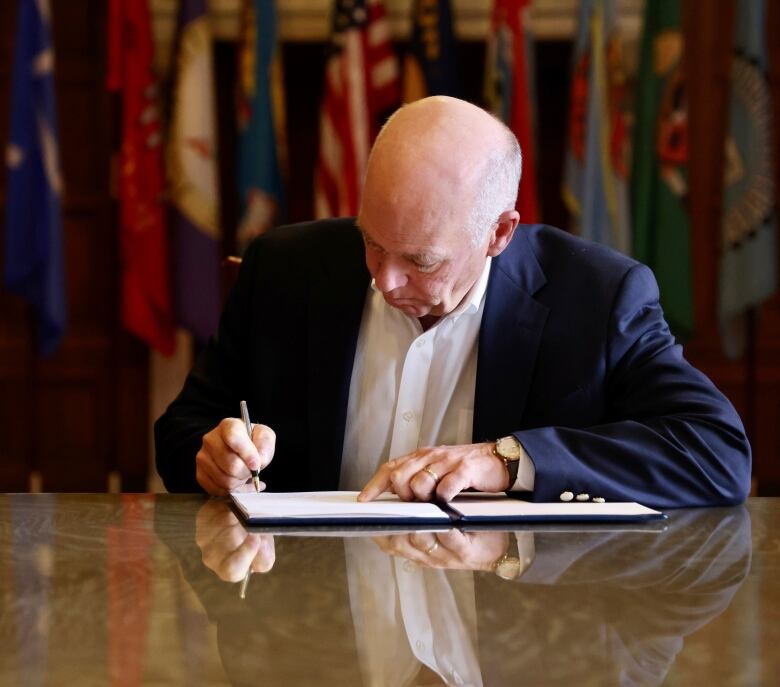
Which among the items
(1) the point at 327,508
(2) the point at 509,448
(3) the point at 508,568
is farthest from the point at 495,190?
(3) the point at 508,568

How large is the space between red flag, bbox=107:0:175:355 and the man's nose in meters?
3.92

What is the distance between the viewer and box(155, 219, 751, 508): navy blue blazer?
2.09 metres

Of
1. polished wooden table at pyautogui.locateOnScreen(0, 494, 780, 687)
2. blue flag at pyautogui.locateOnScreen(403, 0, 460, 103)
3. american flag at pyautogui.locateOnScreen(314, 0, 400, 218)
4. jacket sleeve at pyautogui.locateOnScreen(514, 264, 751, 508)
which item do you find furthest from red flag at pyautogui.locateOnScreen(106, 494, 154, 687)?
blue flag at pyautogui.locateOnScreen(403, 0, 460, 103)

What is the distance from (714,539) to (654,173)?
435 centimetres

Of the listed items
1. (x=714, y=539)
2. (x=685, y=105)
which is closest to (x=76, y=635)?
(x=714, y=539)

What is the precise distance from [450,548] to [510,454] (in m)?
0.49

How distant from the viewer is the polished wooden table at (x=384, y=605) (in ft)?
3.03

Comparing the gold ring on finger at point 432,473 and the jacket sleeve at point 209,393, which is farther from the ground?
the gold ring on finger at point 432,473

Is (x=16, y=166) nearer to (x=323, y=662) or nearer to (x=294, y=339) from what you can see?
(x=294, y=339)

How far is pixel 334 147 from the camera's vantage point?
579 cm

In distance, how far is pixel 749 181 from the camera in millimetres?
5797

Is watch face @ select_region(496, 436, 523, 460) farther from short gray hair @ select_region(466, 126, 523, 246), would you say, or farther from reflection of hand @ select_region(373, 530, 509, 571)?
short gray hair @ select_region(466, 126, 523, 246)

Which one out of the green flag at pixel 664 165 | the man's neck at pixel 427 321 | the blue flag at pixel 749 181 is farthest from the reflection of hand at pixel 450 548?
the blue flag at pixel 749 181

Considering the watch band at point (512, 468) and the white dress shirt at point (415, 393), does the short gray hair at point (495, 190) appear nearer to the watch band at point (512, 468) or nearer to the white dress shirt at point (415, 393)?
the white dress shirt at point (415, 393)
